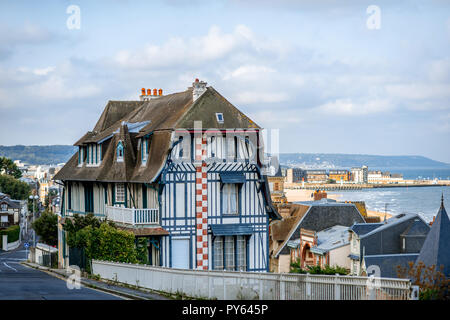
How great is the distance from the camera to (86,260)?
1399 inches

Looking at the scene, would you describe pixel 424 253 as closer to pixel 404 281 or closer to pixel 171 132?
pixel 404 281

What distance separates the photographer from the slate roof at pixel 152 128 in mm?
35375

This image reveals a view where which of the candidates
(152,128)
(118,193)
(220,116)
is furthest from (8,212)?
(220,116)

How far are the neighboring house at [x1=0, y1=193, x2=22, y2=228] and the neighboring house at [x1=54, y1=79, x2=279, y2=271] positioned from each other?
82.6 metres

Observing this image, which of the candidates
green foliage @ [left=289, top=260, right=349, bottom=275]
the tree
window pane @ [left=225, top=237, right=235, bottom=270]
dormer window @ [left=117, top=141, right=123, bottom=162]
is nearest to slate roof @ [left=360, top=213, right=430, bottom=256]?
green foliage @ [left=289, top=260, right=349, bottom=275]

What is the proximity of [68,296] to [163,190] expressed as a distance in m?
12.1

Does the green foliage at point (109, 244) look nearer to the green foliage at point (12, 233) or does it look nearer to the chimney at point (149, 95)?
the chimney at point (149, 95)

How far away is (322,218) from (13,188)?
95970mm

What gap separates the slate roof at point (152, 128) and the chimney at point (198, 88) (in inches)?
10.1

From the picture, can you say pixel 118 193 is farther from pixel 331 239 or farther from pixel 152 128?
pixel 331 239

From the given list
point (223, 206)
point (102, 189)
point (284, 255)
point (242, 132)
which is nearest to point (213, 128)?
point (242, 132)

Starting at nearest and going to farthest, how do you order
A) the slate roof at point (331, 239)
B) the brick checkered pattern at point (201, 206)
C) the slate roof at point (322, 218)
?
the brick checkered pattern at point (201, 206), the slate roof at point (331, 239), the slate roof at point (322, 218)

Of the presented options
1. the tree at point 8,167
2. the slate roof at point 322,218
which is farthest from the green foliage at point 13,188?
the slate roof at point 322,218

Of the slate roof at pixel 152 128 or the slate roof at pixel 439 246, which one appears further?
the slate roof at pixel 152 128
